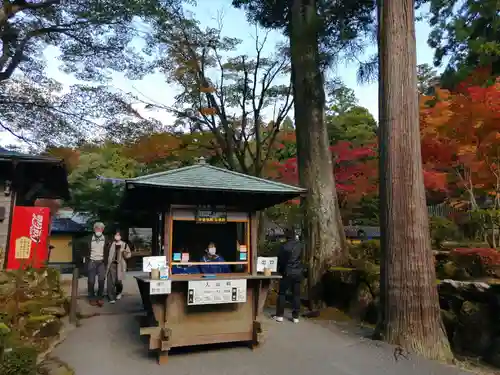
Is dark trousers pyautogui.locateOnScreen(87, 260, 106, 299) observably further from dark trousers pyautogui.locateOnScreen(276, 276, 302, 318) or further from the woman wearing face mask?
dark trousers pyautogui.locateOnScreen(276, 276, 302, 318)

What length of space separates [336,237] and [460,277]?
111 inches

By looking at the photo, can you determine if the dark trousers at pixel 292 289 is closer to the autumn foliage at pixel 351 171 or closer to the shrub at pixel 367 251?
the shrub at pixel 367 251

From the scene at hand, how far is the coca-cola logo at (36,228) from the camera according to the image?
7.81m

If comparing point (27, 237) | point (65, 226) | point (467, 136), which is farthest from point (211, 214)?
point (65, 226)

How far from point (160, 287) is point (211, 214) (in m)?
1.45

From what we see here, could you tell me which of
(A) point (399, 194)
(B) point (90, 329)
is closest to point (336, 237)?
(A) point (399, 194)

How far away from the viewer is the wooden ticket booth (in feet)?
19.2

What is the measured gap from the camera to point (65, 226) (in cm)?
2520

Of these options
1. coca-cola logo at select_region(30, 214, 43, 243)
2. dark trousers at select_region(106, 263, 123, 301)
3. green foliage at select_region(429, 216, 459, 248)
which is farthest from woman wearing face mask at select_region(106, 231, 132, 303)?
green foliage at select_region(429, 216, 459, 248)

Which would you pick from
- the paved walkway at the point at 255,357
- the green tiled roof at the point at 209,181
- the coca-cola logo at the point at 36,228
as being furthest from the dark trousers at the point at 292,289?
the coca-cola logo at the point at 36,228

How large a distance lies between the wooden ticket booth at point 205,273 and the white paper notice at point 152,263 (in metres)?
0.19

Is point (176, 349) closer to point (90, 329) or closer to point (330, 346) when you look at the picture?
point (90, 329)

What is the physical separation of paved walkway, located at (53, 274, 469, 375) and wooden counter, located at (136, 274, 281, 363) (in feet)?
0.83

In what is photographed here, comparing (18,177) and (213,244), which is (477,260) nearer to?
(213,244)
